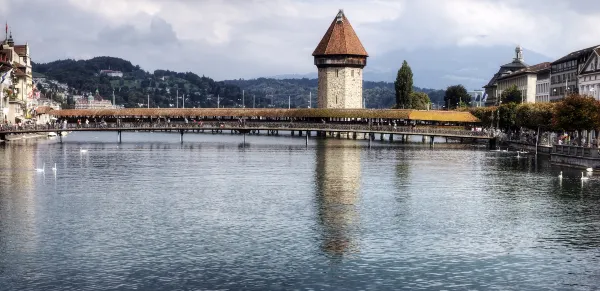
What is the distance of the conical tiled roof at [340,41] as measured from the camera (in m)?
161

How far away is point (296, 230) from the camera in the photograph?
3912cm

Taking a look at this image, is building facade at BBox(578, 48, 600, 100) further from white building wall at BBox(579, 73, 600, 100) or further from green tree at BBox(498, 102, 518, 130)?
green tree at BBox(498, 102, 518, 130)

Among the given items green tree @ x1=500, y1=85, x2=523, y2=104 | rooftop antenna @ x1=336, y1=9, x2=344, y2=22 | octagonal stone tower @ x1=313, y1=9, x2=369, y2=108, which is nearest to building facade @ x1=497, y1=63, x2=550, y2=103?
green tree @ x1=500, y1=85, x2=523, y2=104

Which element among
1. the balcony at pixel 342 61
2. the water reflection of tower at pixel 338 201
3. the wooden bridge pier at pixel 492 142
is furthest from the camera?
the balcony at pixel 342 61

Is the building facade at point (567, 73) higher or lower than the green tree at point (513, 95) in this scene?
higher

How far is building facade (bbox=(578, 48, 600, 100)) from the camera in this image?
111m

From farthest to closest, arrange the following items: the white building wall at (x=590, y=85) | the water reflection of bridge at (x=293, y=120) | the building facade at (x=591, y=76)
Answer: the water reflection of bridge at (x=293, y=120) → the white building wall at (x=590, y=85) → the building facade at (x=591, y=76)

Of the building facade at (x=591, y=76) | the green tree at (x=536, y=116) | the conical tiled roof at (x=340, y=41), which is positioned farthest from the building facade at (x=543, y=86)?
the green tree at (x=536, y=116)

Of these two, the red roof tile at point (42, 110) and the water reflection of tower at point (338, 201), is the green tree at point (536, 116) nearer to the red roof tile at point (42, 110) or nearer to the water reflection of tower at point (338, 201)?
the water reflection of tower at point (338, 201)

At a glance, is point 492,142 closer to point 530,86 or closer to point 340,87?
point 340,87

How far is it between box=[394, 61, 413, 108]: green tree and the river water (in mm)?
85931

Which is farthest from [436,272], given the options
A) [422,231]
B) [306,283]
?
[422,231]

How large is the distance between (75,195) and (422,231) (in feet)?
73.3

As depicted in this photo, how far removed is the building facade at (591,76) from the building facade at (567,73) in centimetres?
260
